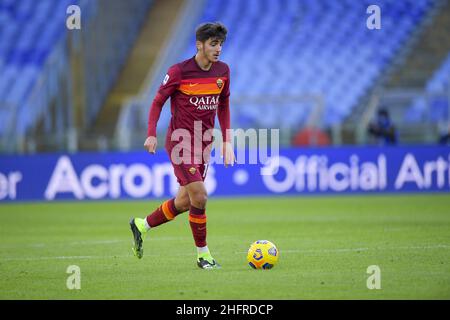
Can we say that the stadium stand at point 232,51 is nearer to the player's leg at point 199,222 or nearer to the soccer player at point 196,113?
the soccer player at point 196,113

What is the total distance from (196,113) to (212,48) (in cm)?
66

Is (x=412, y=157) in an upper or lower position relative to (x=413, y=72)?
lower

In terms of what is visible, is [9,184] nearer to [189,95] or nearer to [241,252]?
[241,252]

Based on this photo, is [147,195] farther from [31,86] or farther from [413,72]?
[413,72]

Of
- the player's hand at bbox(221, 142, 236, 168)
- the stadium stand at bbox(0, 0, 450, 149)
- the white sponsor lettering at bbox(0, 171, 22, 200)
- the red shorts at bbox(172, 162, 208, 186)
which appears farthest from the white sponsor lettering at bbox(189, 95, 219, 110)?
the stadium stand at bbox(0, 0, 450, 149)

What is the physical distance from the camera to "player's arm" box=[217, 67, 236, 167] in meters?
9.52

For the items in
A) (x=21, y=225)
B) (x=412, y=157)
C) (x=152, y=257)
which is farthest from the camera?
(x=412, y=157)

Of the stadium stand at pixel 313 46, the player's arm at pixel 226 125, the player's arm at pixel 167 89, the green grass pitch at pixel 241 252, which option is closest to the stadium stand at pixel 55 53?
the stadium stand at pixel 313 46

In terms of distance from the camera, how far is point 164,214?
9797 mm

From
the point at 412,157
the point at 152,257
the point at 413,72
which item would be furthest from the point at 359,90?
the point at 152,257

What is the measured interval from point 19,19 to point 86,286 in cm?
1998

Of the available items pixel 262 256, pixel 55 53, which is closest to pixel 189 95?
pixel 262 256
